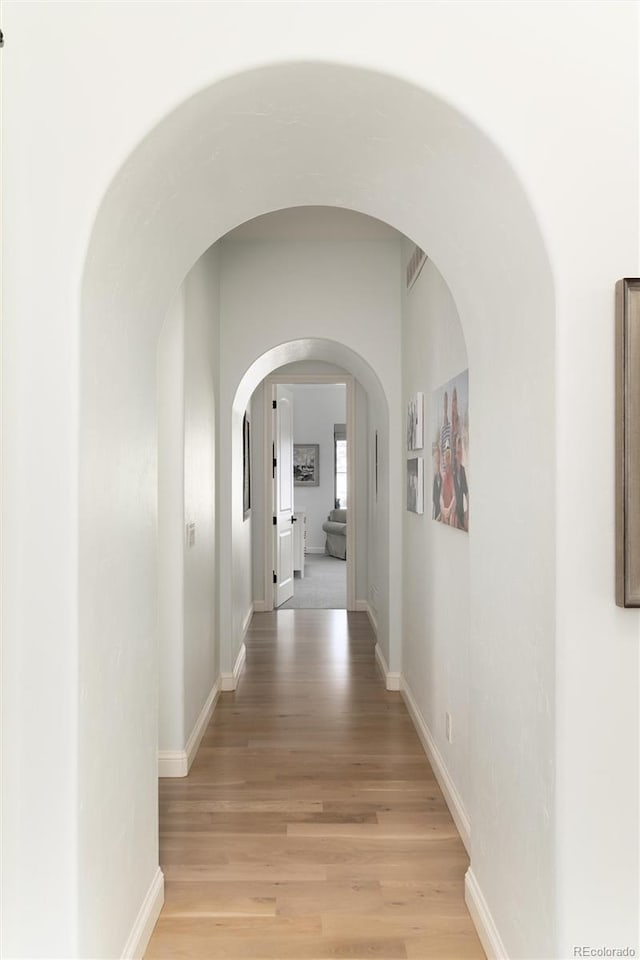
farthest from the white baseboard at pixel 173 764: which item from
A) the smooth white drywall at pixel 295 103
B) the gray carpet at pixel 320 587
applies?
the gray carpet at pixel 320 587

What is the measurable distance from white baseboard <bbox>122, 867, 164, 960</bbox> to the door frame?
4585 millimetres

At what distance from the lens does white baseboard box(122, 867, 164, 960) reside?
5.93 ft

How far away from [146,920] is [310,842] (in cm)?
74

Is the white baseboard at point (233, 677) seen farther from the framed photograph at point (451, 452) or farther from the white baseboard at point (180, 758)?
the framed photograph at point (451, 452)

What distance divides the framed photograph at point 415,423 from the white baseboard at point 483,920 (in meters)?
2.03

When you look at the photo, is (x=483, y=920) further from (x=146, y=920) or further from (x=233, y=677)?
(x=233, y=677)

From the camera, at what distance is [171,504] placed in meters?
3.06

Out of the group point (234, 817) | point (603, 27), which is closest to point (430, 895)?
point (234, 817)

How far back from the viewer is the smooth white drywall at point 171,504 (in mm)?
3045

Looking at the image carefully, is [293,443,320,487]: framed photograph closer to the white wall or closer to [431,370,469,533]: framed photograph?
the white wall

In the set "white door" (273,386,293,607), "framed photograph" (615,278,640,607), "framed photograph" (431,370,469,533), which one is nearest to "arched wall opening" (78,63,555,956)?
"framed photograph" (615,278,640,607)

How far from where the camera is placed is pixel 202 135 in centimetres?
166

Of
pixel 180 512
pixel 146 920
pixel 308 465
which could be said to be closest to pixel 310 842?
pixel 146 920

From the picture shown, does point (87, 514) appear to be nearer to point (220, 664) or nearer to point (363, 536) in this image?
point (220, 664)
